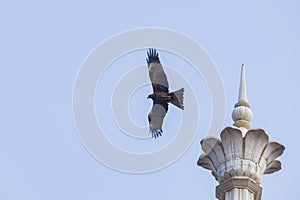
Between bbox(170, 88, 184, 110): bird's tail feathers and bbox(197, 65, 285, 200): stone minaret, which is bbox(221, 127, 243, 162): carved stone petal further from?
bbox(170, 88, 184, 110): bird's tail feathers

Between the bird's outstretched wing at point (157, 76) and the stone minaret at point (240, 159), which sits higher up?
the bird's outstretched wing at point (157, 76)

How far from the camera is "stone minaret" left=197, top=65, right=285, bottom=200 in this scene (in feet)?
80.3

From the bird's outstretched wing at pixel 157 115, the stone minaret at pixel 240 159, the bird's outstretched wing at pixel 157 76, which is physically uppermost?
the bird's outstretched wing at pixel 157 76

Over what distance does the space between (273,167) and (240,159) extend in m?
1.20

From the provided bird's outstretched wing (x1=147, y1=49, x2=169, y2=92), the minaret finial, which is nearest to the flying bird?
bird's outstretched wing (x1=147, y1=49, x2=169, y2=92)

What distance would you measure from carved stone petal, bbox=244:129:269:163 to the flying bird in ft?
7.49

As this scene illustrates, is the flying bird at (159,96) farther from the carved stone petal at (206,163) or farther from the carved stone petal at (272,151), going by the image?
the carved stone petal at (272,151)

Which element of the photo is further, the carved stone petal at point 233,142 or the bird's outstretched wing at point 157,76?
the bird's outstretched wing at point 157,76

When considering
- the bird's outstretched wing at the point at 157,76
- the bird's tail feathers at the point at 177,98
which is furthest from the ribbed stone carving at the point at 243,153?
the bird's outstretched wing at the point at 157,76

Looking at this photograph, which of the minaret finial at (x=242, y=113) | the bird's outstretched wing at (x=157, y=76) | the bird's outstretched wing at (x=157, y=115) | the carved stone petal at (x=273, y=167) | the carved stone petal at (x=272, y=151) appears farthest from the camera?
the bird's outstretched wing at (x=157, y=76)

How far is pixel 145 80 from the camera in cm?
2839

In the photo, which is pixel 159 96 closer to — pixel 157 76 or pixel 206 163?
pixel 157 76

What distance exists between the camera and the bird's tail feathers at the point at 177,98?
1030 inches

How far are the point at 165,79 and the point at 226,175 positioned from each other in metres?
3.42
